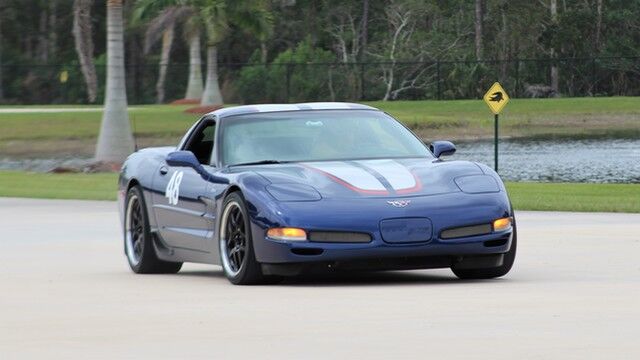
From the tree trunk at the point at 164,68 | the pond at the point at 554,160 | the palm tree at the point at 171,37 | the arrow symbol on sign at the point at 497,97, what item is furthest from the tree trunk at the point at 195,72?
the arrow symbol on sign at the point at 497,97

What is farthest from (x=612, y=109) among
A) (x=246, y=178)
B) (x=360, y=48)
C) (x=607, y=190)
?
(x=246, y=178)

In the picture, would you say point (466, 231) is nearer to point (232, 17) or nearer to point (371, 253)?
point (371, 253)

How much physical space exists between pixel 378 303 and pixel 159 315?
137 centimetres

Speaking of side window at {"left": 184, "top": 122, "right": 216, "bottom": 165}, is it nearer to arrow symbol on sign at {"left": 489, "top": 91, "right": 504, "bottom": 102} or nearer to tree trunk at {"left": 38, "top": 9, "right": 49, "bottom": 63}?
arrow symbol on sign at {"left": 489, "top": 91, "right": 504, "bottom": 102}

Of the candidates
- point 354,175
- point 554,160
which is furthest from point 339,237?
point 554,160

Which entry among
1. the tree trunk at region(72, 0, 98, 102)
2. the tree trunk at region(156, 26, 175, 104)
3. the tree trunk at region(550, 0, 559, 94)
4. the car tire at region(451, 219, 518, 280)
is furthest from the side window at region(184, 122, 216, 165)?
the tree trunk at region(72, 0, 98, 102)

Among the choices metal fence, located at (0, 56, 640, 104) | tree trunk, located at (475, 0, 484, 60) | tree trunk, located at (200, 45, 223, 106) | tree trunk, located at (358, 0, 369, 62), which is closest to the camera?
tree trunk, located at (200, 45, 223, 106)

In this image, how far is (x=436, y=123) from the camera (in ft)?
212

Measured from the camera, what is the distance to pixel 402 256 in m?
12.9

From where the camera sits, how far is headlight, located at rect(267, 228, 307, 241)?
12922mm

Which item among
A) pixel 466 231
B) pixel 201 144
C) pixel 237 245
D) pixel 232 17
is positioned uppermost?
pixel 201 144

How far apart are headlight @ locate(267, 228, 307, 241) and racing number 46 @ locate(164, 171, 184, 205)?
1878 millimetres

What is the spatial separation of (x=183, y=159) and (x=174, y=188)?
1.91ft

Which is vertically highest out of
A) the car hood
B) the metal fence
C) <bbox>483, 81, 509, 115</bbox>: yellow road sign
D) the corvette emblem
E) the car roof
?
the car roof
